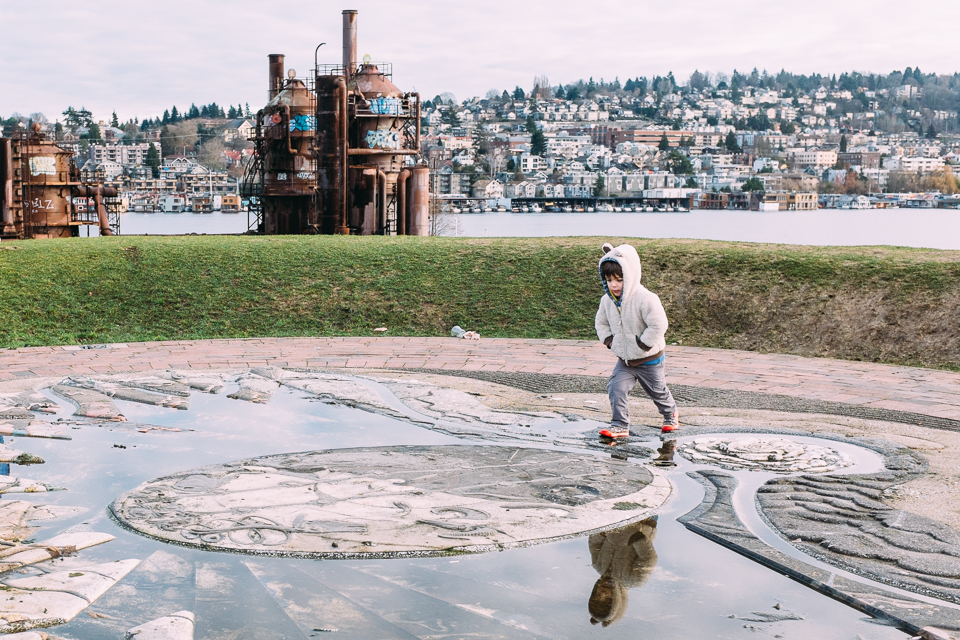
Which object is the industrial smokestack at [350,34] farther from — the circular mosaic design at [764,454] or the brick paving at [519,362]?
the circular mosaic design at [764,454]

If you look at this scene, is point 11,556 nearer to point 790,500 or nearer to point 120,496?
point 120,496

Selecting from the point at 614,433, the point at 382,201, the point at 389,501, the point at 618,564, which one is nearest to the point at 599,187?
the point at 382,201

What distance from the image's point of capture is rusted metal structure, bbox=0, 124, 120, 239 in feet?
112

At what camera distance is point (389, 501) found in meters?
5.90

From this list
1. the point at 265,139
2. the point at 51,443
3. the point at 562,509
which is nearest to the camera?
the point at 562,509

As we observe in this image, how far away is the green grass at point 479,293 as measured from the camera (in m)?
13.1

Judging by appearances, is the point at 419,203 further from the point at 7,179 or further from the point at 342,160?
the point at 7,179

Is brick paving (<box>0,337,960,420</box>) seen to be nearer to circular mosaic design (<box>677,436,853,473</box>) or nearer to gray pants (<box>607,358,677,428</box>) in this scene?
circular mosaic design (<box>677,436,853,473</box>)

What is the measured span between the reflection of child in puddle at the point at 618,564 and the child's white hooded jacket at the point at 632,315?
2290 mm

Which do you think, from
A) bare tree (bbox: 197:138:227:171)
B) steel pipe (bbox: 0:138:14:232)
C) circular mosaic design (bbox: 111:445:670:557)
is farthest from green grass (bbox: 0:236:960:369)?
bare tree (bbox: 197:138:227:171)

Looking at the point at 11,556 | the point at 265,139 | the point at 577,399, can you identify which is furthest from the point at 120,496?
the point at 265,139

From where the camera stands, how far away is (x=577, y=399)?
9.32 metres

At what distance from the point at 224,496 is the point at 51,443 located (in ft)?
6.86

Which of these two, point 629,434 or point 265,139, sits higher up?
point 265,139
